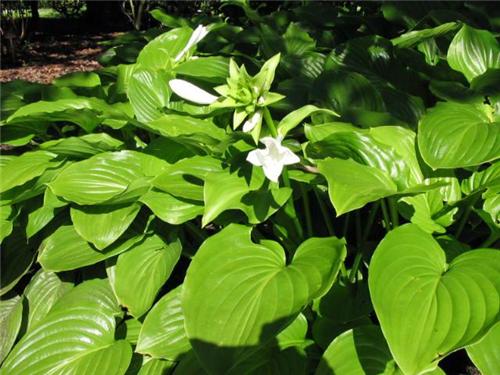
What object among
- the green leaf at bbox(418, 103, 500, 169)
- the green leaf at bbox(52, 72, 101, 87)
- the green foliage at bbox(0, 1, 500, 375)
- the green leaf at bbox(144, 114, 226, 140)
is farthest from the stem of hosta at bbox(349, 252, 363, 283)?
the green leaf at bbox(52, 72, 101, 87)

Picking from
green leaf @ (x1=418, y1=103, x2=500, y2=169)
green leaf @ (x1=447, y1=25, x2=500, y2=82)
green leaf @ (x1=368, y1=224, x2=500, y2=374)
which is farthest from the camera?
green leaf @ (x1=447, y1=25, x2=500, y2=82)

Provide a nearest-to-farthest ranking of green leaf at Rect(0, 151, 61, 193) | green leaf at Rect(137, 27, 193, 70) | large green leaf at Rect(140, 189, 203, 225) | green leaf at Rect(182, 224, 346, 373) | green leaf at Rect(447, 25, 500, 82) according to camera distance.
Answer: green leaf at Rect(182, 224, 346, 373) < large green leaf at Rect(140, 189, 203, 225) < green leaf at Rect(0, 151, 61, 193) < green leaf at Rect(447, 25, 500, 82) < green leaf at Rect(137, 27, 193, 70)

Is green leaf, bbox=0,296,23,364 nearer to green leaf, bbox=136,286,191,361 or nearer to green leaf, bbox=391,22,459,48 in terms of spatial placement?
green leaf, bbox=136,286,191,361

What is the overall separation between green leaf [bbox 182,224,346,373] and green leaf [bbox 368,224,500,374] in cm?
14

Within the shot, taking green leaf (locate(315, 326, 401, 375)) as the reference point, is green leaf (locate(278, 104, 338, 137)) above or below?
above

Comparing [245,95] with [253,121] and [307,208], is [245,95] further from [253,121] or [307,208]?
[307,208]

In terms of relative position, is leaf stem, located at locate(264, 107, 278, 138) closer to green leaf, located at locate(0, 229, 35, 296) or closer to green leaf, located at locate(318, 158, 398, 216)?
green leaf, located at locate(318, 158, 398, 216)

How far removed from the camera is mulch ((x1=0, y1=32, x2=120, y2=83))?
7.35 metres

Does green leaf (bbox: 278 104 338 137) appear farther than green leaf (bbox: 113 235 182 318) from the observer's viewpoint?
No

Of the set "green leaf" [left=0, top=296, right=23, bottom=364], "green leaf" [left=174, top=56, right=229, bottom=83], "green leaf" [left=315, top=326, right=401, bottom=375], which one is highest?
"green leaf" [left=174, top=56, right=229, bottom=83]

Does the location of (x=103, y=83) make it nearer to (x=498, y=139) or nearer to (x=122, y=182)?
(x=122, y=182)

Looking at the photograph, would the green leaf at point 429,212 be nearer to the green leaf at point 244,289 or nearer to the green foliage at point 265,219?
the green foliage at point 265,219

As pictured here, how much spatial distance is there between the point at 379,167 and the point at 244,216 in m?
0.48

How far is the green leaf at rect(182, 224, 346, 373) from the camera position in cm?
125
